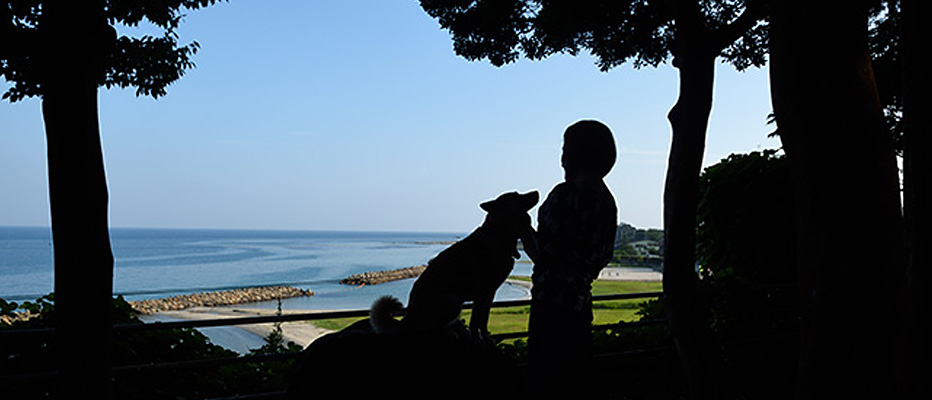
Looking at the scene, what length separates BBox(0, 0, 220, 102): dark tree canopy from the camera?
14.9 ft

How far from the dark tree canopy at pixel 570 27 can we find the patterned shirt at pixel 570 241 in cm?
483

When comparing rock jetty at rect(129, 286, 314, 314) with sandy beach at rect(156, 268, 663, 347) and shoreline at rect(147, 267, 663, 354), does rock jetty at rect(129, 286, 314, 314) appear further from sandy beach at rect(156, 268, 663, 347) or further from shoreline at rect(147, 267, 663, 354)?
sandy beach at rect(156, 268, 663, 347)

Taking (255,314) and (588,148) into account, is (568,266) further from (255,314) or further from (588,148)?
(255,314)

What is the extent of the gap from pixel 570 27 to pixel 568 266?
5142mm

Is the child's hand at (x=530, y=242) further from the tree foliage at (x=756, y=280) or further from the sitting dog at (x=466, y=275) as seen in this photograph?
the tree foliage at (x=756, y=280)

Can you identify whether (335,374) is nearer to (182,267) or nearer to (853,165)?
(853,165)

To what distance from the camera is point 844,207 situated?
2.87 m

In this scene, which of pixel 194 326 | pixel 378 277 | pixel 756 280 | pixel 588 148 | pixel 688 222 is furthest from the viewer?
pixel 378 277

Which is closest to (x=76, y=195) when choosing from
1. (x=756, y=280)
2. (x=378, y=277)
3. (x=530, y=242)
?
(x=530, y=242)

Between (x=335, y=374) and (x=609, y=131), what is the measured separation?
191cm

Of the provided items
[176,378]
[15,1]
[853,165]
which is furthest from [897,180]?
[15,1]

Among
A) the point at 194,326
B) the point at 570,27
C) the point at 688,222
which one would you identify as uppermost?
the point at 570,27

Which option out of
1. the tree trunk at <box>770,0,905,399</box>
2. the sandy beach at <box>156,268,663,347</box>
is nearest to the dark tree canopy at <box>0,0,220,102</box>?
the tree trunk at <box>770,0,905,399</box>

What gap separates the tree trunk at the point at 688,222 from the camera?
519cm
